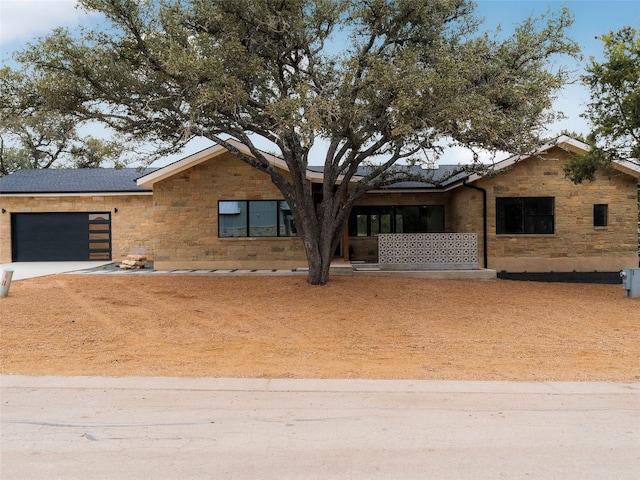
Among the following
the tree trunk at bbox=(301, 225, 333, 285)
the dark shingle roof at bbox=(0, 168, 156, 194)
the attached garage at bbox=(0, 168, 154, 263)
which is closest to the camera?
the tree trunk at bbox=(301, 225, 333, 285)

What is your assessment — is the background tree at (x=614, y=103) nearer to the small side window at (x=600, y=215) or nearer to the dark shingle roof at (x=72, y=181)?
the small side window at (x=600, y=215)

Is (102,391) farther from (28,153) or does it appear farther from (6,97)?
(28,153)

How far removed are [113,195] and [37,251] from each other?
442 cm

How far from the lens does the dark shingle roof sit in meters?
20.8

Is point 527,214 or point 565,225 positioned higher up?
point 527,214

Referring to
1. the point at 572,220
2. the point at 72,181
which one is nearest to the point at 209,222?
the point at 72,181

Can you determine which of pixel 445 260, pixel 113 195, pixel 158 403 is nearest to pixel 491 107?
pixel 445 260

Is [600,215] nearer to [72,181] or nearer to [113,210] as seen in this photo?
[113,210]

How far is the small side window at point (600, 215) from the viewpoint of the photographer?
17906 mm

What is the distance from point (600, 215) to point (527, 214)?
109 inches

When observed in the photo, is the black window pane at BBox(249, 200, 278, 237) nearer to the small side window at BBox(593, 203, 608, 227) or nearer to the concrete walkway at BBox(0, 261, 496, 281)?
the concrete walkway at BBox(0, 261, 496, 281)

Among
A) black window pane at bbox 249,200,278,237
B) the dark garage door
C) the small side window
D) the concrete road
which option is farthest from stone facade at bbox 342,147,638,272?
the dark garage door

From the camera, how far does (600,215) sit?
18000 millimetres

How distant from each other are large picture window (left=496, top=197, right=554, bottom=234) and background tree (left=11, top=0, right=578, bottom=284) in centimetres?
575
